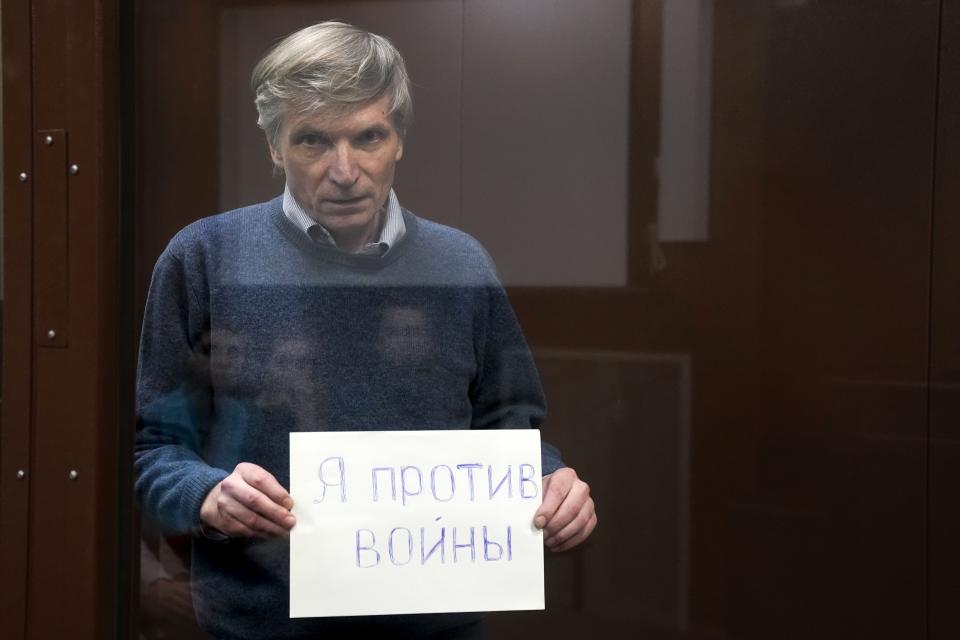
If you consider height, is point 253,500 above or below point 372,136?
below

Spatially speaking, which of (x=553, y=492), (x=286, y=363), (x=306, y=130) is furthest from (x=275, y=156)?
(x=553, y=492)

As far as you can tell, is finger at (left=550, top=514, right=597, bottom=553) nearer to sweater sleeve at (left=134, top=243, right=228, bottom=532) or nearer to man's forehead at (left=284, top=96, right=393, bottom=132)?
sweater sleeve at (left=134, top=243, right=228, bottom=532)

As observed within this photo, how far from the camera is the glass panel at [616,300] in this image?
0.94 meters

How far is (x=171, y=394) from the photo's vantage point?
3.22ft

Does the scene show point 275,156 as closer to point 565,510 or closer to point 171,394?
point 171,394

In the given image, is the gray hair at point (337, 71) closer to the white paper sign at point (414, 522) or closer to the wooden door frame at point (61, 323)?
the wooden door frame at point (61, 323)

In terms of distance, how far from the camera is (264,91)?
978 millimetres

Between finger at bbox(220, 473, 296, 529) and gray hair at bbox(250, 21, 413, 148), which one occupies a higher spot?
gray hair at bbox(250, 21, 413, 148)

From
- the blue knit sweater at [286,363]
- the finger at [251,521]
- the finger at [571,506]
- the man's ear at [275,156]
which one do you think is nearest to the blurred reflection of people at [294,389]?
the blue knit sweater at [286,363]

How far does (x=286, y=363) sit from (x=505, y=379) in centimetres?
28

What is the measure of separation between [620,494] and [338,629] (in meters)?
0.41

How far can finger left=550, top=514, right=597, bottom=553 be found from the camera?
0.97 m

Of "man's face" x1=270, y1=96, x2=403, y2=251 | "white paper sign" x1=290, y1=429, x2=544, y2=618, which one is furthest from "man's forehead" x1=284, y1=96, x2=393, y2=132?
"white paper sign" x1=290, y1=429, x2=544, y2=618

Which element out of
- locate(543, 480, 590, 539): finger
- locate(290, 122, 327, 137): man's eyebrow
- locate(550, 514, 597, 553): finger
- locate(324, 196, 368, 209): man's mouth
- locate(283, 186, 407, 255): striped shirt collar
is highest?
locate(290, 122, 327, 137): man's eyebrow
